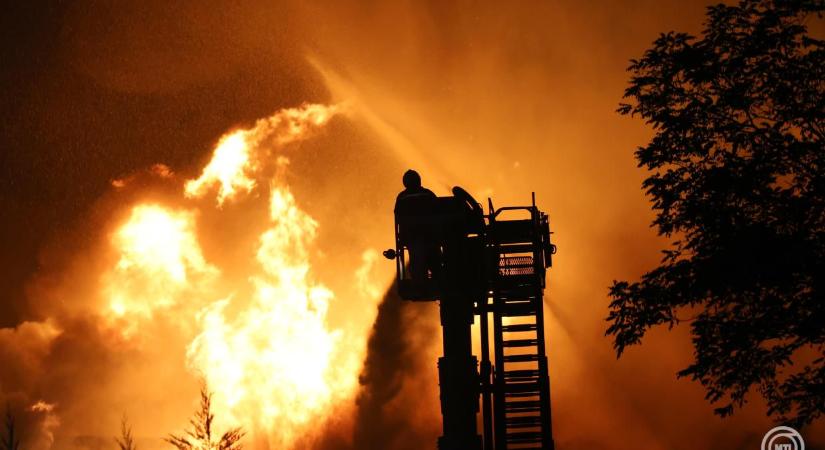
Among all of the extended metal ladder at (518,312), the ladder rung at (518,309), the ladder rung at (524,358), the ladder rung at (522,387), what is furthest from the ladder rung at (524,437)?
the ladder rung at (518,309)

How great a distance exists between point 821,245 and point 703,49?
4.31 m

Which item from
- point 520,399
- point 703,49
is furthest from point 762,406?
point 703,49

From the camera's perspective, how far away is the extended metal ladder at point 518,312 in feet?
73.4

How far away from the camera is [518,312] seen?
2281cm

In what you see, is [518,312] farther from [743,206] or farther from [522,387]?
[743,206]

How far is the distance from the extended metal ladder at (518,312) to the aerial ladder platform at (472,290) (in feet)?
0.07

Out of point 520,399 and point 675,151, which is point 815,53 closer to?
point 675,151

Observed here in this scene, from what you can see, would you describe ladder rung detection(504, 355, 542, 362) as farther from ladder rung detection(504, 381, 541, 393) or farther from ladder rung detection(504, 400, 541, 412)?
ladder rung detection(504, 400, 541, 412)

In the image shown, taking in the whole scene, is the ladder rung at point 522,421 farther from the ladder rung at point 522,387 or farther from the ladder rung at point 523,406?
the ladder rung at point 522,387

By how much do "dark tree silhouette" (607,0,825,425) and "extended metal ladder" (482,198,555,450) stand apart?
3628 mm

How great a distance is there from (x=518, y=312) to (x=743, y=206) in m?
5.89

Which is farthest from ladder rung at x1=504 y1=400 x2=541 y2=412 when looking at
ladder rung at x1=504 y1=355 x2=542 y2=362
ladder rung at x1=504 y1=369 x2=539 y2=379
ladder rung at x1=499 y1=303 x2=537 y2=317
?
ladder rung at x1=499 y1=303 x2=537 y2=317

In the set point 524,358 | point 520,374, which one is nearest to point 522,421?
point 520,374

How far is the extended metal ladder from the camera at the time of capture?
22.4 meters
